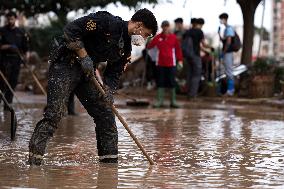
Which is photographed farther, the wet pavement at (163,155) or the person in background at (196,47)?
the person in background at (196,47)

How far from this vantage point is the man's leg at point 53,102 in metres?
8.05

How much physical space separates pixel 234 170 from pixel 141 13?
170 cm

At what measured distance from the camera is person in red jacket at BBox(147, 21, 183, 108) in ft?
57.8

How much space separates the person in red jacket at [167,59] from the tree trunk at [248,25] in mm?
4531

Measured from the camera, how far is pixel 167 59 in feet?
57.9

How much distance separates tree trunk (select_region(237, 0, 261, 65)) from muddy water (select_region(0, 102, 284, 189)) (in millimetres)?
7817

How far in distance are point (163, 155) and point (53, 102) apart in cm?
167

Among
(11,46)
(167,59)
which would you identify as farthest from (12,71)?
(167,59)

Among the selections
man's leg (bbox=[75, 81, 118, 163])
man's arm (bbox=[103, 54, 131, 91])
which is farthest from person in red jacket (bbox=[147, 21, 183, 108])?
man's arm (bbox=[103, 54, 131, 91])

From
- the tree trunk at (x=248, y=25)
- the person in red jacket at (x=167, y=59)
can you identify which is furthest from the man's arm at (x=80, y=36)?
the tree trunk at (x=248, y=25)

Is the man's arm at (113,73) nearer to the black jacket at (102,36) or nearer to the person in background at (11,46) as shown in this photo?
the black jacket at (102,36)

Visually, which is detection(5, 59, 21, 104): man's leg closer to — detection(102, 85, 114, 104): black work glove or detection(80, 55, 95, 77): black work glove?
detection(102, 85, 114, 104): black work glove

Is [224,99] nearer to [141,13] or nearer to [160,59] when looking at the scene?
[160,59]

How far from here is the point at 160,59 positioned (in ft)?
58.1
